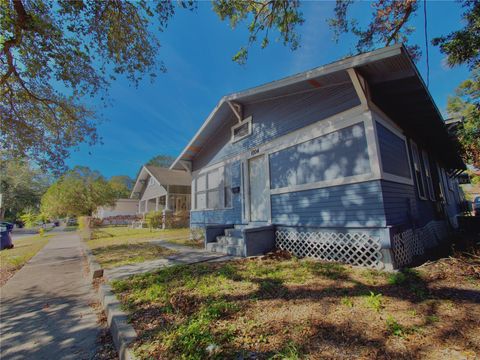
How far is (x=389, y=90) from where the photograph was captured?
5477mm

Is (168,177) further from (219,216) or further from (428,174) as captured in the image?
(428,174)

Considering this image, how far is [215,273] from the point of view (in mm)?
4680

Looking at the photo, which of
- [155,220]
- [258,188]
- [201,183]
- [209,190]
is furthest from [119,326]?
[155,220]

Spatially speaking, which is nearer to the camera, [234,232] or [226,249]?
[226,249]

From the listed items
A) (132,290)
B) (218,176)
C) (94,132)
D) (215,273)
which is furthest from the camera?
(218,176)

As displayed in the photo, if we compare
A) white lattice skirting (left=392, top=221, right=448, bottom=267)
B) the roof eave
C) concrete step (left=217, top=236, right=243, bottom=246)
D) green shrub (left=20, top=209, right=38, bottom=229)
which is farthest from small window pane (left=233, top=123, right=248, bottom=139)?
green shrub (left=20, top=209, right=38, bottom=229)

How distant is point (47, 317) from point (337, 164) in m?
6.31

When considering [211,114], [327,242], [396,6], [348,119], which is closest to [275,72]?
[396,6]

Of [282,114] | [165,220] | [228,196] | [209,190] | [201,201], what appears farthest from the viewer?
[165,220]

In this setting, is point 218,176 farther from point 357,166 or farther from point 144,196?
point 144,196

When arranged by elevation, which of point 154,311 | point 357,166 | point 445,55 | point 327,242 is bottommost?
point 154,311

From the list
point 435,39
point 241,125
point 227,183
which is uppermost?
point 435,39

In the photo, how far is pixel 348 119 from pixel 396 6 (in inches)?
296

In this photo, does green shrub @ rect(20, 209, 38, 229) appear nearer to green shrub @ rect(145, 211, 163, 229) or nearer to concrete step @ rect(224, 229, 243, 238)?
green shrub @ rect(145, 211, 163, 229)
